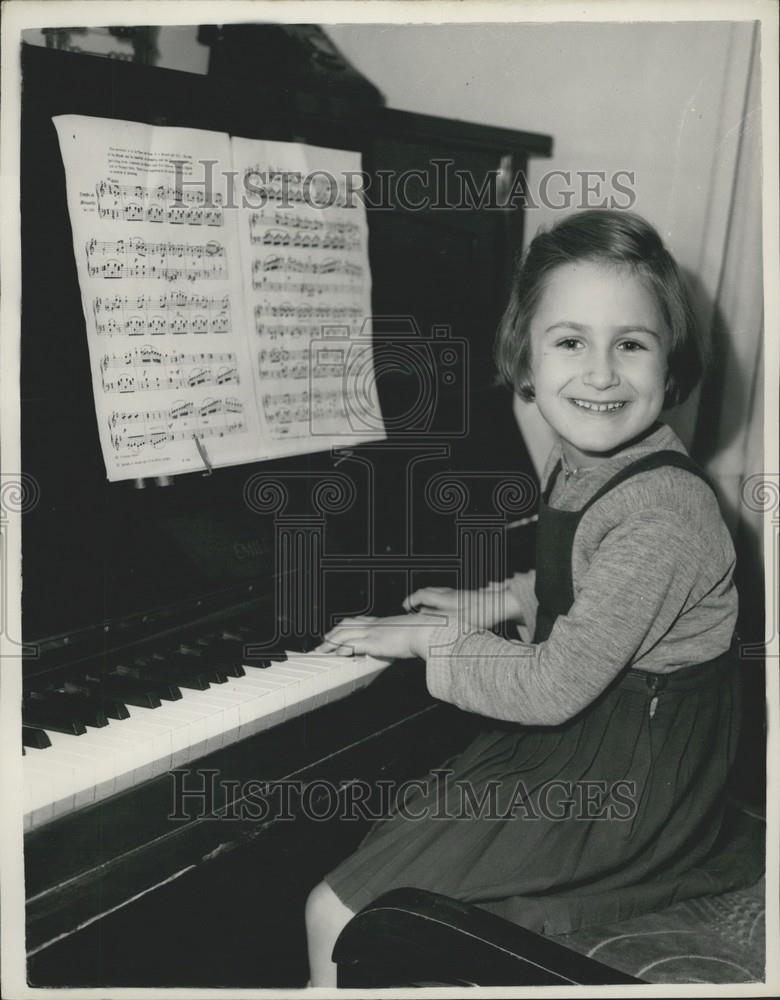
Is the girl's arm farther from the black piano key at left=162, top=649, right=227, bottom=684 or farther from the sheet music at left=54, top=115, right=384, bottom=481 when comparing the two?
the black piano key at left=162, top=649, right=227, bottom=684

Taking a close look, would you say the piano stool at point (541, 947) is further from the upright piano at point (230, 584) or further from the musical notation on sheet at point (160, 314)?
the musical notation on sheet at point (160, 314)

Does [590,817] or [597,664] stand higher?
[597,664]

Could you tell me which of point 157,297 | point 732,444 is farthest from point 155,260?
point 732,444

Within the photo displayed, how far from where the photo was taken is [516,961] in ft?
3.27

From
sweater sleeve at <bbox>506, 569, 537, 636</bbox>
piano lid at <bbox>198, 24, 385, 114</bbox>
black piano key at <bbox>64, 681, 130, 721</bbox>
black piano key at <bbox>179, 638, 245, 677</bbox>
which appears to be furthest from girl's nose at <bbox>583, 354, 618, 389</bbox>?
piano lid at <bbox>198, 24, 385, 114</bbox>

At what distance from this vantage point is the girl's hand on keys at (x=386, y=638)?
1.40 m

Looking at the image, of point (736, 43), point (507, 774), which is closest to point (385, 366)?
point (507, 774)

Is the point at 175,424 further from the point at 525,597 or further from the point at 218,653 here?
the point at 525,597

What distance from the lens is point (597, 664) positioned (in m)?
1.26

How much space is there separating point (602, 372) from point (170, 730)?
0.80 meters

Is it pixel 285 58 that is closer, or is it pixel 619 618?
pixel 619 618

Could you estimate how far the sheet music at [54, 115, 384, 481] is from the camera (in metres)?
1.28

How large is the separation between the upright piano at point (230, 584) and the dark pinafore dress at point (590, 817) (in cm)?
15

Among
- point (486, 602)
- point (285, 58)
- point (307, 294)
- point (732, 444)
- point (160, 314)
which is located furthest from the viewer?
point (285, 58)
